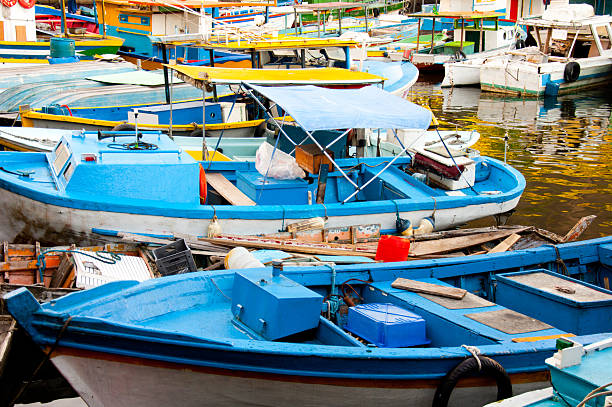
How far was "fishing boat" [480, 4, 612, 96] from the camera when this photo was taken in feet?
100

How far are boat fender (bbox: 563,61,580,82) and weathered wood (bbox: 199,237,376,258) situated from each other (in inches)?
962

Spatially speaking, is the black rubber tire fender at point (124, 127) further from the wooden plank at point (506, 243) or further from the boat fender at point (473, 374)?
the boat fender at point (473, 374)

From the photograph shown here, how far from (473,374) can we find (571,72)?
92.7ft

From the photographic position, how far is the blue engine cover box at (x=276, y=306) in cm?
651

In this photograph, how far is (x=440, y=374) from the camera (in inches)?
248

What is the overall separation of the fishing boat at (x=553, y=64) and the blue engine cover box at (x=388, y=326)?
Answer: 2563 centimetres

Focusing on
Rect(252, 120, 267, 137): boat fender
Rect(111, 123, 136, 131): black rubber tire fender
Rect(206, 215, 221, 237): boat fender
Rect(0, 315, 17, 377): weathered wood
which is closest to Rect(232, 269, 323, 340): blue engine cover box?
Rect(0, 315, 17, 377): weathered wood

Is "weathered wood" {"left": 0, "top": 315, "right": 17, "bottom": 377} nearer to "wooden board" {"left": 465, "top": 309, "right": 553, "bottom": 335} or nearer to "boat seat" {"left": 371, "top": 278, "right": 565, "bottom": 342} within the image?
"boat seat" {"left": 371, "top": 278, "right": 565, "bottom": 342}

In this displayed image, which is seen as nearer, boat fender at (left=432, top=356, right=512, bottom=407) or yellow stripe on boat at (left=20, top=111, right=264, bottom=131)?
boat fender at (left=432, top=356, right=512, bottom=407)

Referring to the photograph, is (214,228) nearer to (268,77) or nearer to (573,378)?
(268,77)

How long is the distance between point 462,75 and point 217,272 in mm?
27277

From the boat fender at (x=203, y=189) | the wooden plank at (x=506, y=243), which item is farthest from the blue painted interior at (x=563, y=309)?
the boat fender at (x=203, y=189)

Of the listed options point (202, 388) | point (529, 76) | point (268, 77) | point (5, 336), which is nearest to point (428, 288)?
point (202, 388)

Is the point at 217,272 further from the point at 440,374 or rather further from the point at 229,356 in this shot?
the point at 440,374
